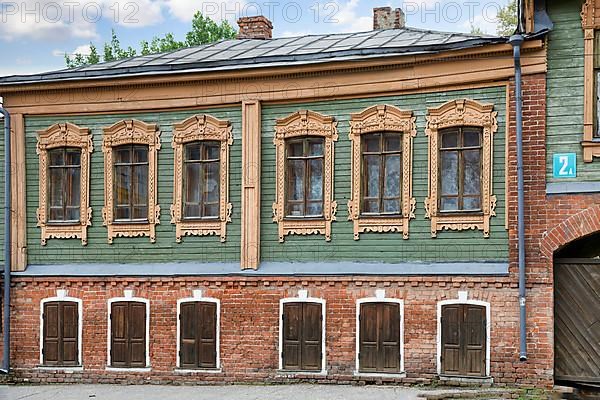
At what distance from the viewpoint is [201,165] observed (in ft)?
59.2

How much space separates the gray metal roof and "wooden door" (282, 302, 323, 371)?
4.42 metres

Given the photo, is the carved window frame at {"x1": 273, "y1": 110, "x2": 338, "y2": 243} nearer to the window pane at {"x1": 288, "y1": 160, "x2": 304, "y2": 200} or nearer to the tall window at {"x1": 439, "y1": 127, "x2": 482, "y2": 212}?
the window pane at {"x1": 288, "y1": 160, "x2": 304, "y2": 200}

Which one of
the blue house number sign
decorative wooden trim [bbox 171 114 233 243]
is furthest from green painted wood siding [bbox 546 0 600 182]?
decorative wooden trim [bbox 171 114 233 243]

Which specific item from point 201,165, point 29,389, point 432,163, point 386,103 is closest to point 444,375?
point 432,163

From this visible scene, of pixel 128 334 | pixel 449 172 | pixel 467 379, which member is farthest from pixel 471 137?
pixel 128 334

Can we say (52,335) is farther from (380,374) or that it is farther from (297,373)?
(380,374)

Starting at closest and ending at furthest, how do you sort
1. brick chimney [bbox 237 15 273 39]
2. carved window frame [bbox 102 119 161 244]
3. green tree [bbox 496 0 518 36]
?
carved window frame [bbox 102 119 161 244], brick chimney [bbox 237 15 273 39], green tree [bbox 496 0 518 36]

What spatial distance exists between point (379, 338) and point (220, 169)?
432 centimetres

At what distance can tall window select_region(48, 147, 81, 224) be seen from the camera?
1881 centimetres

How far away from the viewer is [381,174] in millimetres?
16953

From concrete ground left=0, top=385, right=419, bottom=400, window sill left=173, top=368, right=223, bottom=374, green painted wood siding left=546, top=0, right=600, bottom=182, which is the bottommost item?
concrete ground left=0, top=385, right=419, bottom=400

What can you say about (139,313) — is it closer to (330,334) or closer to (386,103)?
(330,334)

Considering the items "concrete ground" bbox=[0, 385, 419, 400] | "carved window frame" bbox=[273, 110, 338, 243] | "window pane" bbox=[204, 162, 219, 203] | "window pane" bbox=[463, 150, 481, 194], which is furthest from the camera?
"window pane" bbox=[204, 162, 219, 203]

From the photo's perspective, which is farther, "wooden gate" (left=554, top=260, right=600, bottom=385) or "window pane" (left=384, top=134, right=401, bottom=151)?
"window pane" (left=384, top=134, right=401, bottom=151)
